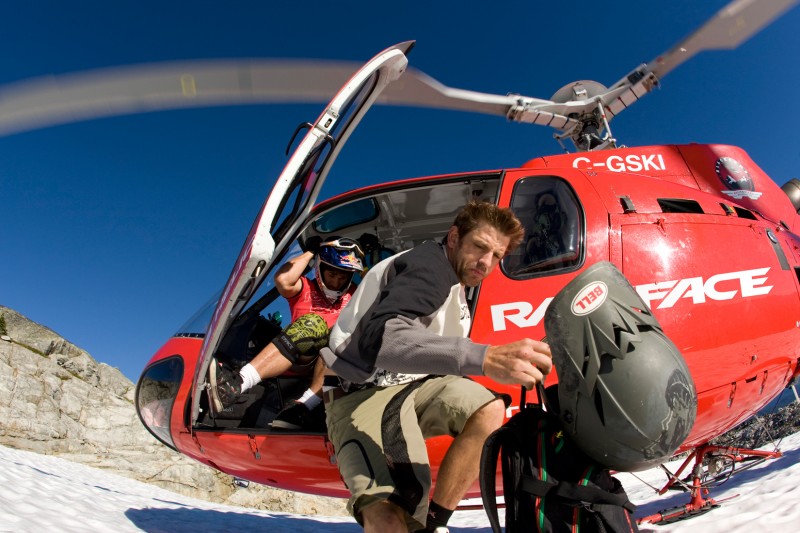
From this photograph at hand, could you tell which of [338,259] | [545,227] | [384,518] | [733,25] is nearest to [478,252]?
[384,518]

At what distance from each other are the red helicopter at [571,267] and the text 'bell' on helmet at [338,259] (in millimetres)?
293

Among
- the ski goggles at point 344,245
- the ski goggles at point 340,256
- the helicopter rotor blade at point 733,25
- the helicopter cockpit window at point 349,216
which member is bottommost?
the ski goggles at point 340,256

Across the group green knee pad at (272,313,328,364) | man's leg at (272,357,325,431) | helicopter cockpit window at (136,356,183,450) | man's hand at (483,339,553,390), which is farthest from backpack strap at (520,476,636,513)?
helicopter cockpit window at (136,356,183,450)

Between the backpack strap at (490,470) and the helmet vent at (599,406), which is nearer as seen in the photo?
the helmet vent at (599,406)

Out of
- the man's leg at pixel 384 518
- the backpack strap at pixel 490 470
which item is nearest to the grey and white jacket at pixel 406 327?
the backpack strap at pixel 490 470

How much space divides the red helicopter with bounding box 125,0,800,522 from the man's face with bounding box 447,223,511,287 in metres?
0.90

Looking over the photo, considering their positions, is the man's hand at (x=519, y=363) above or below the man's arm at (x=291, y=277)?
below

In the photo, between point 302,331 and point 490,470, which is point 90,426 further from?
point 490,470

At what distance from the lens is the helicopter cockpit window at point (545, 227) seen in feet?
9.46

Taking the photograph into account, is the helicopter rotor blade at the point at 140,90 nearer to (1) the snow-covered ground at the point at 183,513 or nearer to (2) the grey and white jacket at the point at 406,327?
(2) the grey and white jacket at the point at 406,327

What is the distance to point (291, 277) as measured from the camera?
12.2ft

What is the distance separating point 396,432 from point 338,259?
2109mm

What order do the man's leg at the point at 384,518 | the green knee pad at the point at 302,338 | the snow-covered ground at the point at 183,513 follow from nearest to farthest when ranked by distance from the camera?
the man's leg at the point at 384,518, the snow-covered ground at the point at 183,513, the green knee pad at the point at 302,338

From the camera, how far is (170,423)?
3.35m
